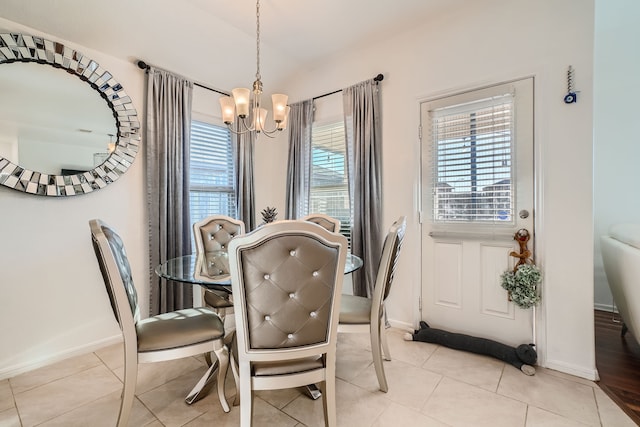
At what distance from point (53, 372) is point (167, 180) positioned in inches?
66.2

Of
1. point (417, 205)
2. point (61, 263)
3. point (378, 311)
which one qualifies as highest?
point (417, 205)

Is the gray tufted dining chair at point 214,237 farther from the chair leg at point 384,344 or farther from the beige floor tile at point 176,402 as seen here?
the chair leg at point 384,344

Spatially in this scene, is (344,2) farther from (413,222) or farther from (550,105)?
(413,222)

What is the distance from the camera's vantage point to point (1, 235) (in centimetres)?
198

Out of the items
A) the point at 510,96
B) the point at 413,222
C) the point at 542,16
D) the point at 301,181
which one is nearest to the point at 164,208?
the point at 301,181

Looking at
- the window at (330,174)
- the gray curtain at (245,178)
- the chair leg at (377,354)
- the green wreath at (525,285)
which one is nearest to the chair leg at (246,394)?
the chair leg at (377,354)

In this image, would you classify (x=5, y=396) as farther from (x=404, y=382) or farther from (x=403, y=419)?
(x=404, y=382)

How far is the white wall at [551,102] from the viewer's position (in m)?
1.93

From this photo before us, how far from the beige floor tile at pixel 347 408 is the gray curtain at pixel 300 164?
207 cm

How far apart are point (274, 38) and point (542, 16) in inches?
90.0

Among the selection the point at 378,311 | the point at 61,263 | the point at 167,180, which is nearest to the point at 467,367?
the point at 378,311

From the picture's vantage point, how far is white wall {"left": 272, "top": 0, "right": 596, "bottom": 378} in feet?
6.32

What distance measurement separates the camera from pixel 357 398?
1718 millimetres

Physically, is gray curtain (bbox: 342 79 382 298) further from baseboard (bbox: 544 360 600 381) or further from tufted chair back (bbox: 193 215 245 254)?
baseboard (bbox: 544 360 600 381)
